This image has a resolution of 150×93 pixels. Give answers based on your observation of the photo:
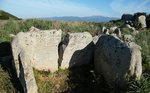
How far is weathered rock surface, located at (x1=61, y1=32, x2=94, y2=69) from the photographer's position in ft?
56.5

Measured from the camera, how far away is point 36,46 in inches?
658

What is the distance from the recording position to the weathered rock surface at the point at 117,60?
14273mm

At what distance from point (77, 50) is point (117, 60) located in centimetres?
296

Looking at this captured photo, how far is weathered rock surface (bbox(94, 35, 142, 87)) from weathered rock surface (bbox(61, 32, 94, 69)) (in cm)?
52

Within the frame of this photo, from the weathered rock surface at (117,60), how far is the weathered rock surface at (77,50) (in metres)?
0.52

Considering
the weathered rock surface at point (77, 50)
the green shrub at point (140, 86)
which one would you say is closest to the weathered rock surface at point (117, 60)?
the weathered rock surface at point (77, 50)

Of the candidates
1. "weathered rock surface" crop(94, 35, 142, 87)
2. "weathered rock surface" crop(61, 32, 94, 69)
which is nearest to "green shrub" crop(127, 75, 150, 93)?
"weathered rock surface" crop(94, 35, 142, 87)

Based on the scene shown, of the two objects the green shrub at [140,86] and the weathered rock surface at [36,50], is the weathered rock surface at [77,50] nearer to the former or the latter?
the weathered rock surface at [36,50]

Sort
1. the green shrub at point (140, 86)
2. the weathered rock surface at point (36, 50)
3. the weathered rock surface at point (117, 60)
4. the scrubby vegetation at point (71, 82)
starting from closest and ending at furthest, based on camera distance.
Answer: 1. the green shrub at point (140, 86)
2. the scrubby vegetation at point (71, 82)
3. the weathered rock surface at point (117, 60)
4. the weathered rock surface at point (36, 50)

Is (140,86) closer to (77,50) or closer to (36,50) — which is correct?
(77,50)

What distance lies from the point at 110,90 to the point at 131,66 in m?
1.56

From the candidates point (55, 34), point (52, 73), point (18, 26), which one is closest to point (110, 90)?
point (52, 73)

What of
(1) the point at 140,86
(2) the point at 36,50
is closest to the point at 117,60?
(1) the point at 140,86

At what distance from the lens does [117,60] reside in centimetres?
1517
